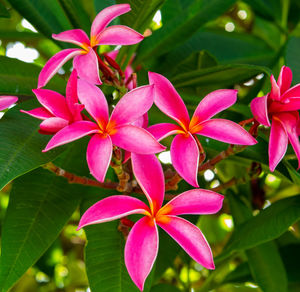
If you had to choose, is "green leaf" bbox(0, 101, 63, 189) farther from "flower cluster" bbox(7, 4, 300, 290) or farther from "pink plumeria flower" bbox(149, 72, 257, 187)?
"pink plumeria flower" bbox(149, 72, 257, 187)

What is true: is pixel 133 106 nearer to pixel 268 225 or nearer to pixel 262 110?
pixel 262 110

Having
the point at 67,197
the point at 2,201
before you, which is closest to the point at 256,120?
the point at 67,197

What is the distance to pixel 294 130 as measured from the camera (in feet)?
1.85

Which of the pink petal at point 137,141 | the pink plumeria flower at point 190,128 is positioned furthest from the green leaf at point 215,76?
the pink petal at point 137,141

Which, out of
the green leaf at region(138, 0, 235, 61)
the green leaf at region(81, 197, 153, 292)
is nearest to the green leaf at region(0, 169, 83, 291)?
the green leaf at region(81, 197, 153, 292)

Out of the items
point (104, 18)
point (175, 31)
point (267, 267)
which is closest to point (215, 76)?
point (175, 31)

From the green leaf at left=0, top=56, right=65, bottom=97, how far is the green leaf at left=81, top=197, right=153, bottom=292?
0.75ft

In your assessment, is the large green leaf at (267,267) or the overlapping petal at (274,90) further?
the large green leaf at (267,267)

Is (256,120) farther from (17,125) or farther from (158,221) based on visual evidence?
(17,125)

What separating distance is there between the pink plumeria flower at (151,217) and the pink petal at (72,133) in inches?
2.3

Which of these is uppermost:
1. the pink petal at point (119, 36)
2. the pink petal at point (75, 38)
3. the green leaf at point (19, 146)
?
the pink petal at point (119, 36)

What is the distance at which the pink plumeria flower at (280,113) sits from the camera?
21.3 inches

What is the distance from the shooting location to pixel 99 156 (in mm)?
482

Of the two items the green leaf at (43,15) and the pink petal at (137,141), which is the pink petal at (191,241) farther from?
the green leaf at (43,15)
